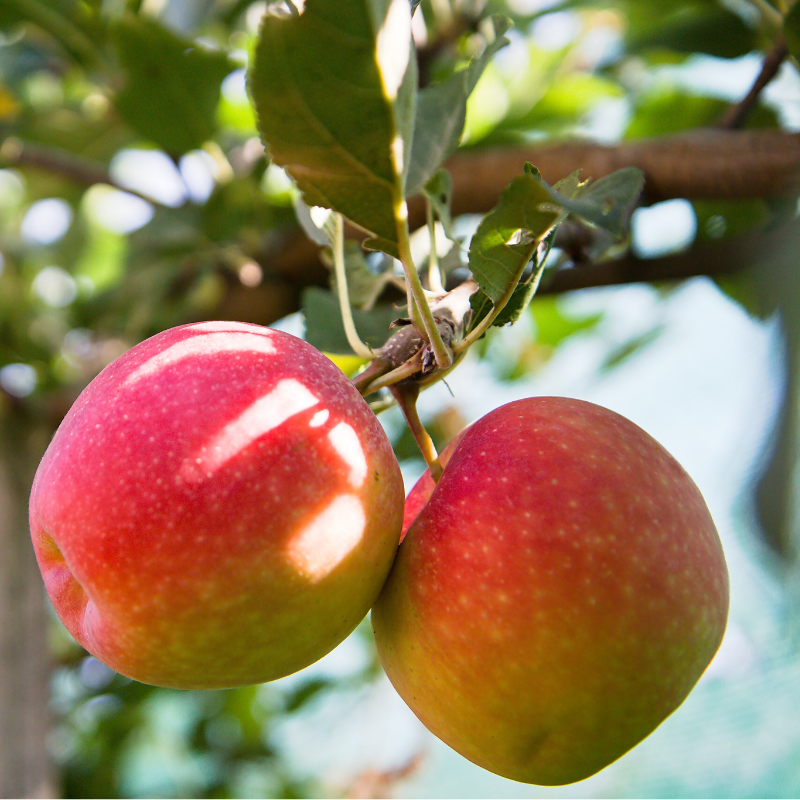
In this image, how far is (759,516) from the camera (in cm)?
31

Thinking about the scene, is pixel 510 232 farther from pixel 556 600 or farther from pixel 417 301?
pixel 556 600

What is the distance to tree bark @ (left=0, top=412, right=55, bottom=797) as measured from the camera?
0.99 m

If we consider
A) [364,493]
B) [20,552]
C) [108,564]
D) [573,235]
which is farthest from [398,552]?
[20,552]

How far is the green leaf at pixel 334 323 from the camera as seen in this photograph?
60 cm

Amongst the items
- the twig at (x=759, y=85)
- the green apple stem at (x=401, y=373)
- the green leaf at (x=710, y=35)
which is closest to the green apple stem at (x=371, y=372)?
the green apple stem at (x=401, y=373)

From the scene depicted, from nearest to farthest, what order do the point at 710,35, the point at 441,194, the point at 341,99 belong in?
1. the point at 341,99
2. the point at 441,194
3. the point at 710,35

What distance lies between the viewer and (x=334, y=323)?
619mm

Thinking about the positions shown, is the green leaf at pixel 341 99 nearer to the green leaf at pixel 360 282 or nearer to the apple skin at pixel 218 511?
the apple skin at pixel 218 511

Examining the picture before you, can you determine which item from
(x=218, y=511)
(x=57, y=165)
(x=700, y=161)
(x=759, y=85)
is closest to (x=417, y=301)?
(x=218, y=511)

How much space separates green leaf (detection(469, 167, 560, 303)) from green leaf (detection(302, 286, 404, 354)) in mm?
159

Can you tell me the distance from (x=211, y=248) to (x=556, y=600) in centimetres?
79

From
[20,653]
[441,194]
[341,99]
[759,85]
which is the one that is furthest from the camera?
[20,653]

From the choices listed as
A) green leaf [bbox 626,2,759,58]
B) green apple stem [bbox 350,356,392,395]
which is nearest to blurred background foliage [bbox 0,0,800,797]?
green leaf [bbox 626,2,759,58]

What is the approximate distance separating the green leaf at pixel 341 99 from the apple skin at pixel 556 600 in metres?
0.18
